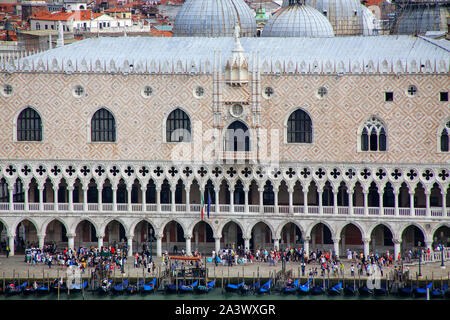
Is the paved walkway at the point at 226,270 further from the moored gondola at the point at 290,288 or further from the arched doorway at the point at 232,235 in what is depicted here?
the arched doorway at the point at 232,235

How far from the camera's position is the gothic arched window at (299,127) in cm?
8631

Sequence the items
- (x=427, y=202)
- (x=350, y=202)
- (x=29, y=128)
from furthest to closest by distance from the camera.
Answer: (x=29, y=128) → (x=350, y=202) → (x=427, y=202)

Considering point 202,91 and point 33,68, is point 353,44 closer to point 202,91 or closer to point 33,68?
point 202,91

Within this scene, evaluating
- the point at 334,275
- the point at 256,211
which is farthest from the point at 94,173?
the point at 334,275

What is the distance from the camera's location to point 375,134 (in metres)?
85.7

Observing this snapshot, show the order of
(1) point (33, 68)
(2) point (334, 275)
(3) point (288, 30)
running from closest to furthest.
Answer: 1. (2) point (334, 275)
2. (1) point (33, 68)
3. (3) point (288, 30)

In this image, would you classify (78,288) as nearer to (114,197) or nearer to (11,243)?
(114,197)

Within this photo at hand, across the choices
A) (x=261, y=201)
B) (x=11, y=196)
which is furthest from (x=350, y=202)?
(x=11, y=196)

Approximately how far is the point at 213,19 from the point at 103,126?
13206 mm

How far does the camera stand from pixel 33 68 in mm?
87812

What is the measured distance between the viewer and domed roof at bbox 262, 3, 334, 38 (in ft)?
319

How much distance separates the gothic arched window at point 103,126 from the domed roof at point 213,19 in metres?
12.1

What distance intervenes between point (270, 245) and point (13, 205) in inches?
579

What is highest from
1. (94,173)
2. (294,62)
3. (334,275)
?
(294,62)
